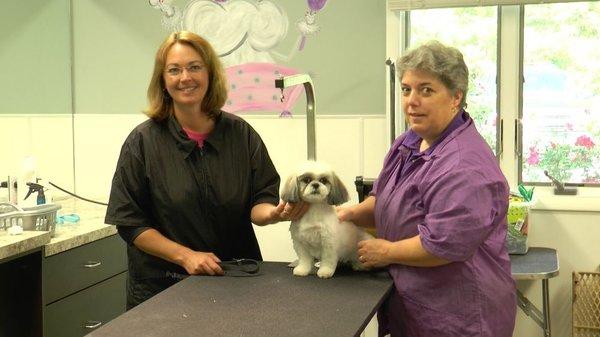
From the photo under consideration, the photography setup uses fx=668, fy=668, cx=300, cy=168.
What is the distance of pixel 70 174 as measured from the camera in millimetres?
3664

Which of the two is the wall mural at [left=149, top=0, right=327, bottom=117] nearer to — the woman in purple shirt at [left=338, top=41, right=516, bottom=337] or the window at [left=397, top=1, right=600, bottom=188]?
the window at [left=397, top=1, right=600, bottom=188]

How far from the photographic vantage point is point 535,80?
3232 millimetres

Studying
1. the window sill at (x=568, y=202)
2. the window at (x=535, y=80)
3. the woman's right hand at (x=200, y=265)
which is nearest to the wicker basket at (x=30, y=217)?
the woman's right hand at (x=200, y=265)

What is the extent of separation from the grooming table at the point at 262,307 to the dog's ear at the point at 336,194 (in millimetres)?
206

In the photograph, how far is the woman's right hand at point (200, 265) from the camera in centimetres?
183

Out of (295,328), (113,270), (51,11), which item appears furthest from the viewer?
(51,11)

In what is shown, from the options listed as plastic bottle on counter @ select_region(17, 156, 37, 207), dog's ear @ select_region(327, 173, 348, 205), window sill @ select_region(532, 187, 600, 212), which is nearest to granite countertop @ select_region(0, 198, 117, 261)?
plastic bottle on counter @ select_region(17, 156, 37, 207)

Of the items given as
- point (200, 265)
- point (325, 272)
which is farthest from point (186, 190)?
point (325, 272)

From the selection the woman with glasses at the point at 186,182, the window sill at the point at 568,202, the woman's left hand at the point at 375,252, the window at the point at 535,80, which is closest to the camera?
the woman's left hand at the point at 375,252

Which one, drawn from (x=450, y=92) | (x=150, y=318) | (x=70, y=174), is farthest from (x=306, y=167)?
(x=70, y=174)

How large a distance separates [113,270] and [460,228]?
180 centimetres

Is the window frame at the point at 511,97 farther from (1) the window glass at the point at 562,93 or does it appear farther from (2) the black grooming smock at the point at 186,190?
(2) the black grooming smock at the point at 186,190

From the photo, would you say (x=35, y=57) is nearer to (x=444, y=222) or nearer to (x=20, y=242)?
(x=20, y=242)

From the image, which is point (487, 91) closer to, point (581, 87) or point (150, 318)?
point (581, 87)
